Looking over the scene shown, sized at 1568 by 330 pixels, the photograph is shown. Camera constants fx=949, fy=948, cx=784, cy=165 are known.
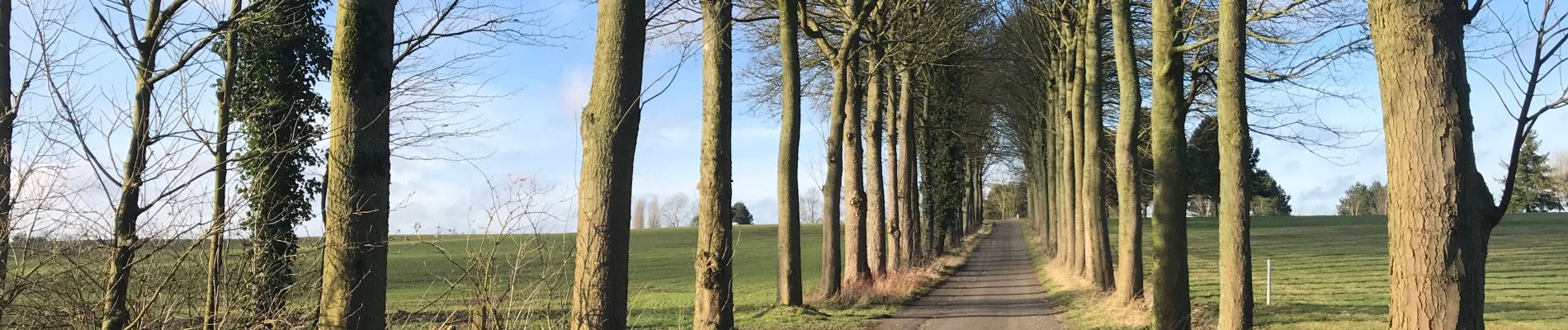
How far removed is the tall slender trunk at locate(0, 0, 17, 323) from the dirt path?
30.4 ft

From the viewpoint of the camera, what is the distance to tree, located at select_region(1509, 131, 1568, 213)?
69.2 meters

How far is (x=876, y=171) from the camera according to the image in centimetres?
1944

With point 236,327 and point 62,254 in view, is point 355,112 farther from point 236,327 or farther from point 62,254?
point 62,254

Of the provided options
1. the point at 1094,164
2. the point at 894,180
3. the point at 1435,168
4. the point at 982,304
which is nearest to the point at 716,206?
the point at 1435,168

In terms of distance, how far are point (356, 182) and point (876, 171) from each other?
13989mm

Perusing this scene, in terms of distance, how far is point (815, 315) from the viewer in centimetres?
1368

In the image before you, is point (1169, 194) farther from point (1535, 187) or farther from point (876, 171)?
point (1535, 187)

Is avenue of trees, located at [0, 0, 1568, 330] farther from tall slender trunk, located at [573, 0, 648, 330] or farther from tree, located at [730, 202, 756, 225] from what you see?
tree, located at [730, 202, 756, 225]

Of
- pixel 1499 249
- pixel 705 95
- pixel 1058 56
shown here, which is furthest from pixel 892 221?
pixel 1499 249

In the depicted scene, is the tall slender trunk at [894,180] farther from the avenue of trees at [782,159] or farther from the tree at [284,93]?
the tree at [284,93]

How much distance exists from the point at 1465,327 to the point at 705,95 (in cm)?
672

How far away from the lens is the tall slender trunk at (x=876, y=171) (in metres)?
19.0

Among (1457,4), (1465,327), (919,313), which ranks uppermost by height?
(1457,4)

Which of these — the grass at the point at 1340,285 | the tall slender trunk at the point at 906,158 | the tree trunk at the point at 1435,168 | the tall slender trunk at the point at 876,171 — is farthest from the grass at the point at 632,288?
the tree trunk at the point at 1435,168
